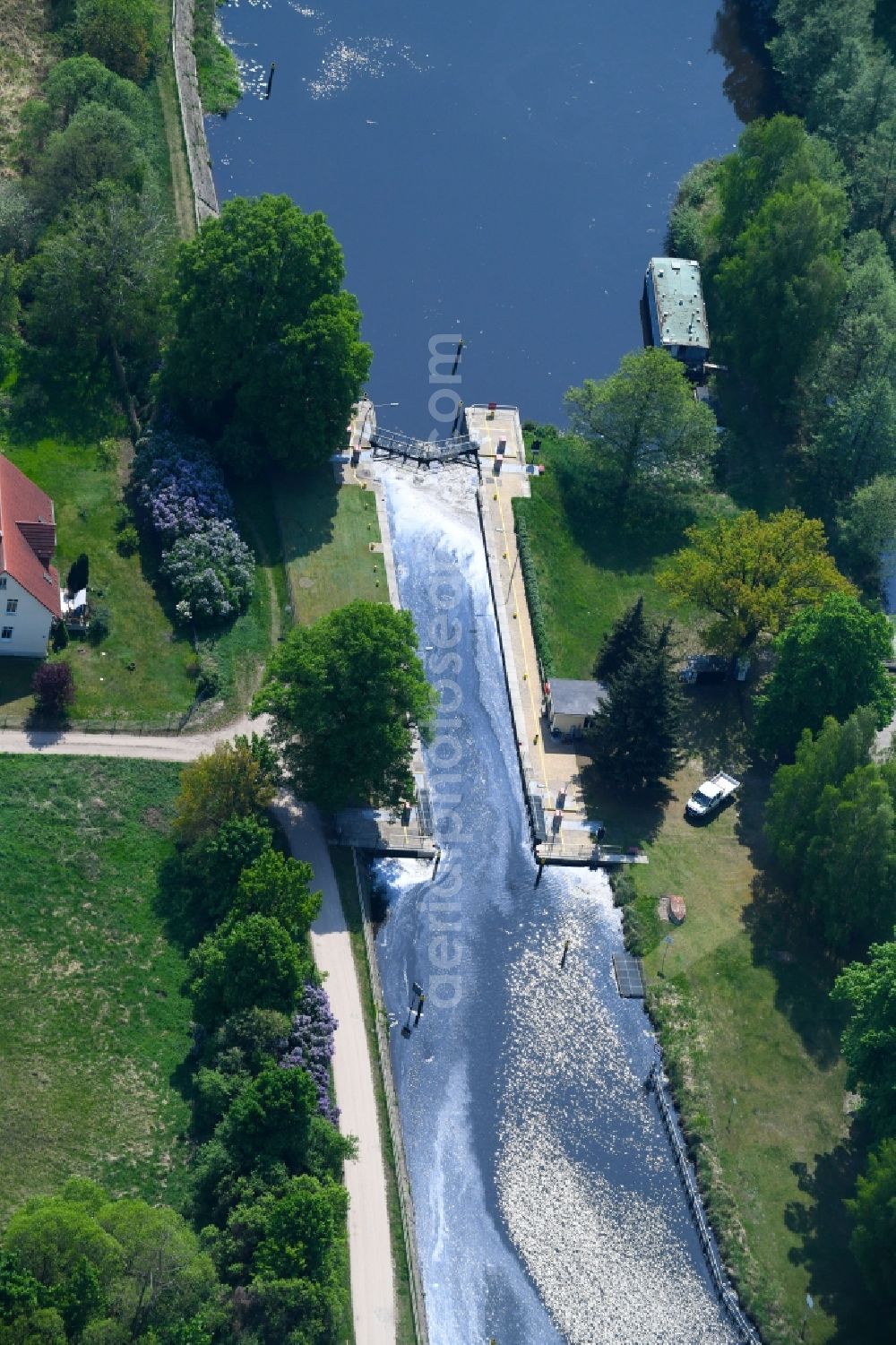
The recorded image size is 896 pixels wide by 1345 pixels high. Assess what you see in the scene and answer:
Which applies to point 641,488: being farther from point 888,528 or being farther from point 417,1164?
point 417,1164

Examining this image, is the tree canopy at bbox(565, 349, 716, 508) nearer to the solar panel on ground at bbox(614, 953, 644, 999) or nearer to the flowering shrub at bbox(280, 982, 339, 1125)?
the solar panel on ground at bbox(614, 953, 644, 999)

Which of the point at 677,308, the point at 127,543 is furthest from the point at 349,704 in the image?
the point at 677,308

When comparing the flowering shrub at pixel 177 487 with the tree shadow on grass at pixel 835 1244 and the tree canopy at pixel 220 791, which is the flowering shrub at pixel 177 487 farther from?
the tree shadow on grass at pixel 835 1244

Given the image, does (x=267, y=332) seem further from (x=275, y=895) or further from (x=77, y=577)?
(x=275, y=895)

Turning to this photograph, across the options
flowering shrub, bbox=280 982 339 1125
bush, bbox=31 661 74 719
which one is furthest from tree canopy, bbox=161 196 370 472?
flowering shrub, bbox=280 982 339 1125

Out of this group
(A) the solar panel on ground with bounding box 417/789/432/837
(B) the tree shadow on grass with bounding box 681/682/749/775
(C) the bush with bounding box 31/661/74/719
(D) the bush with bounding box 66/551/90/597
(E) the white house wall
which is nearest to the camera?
(C) the bush with bounding box 31/661/74/719
